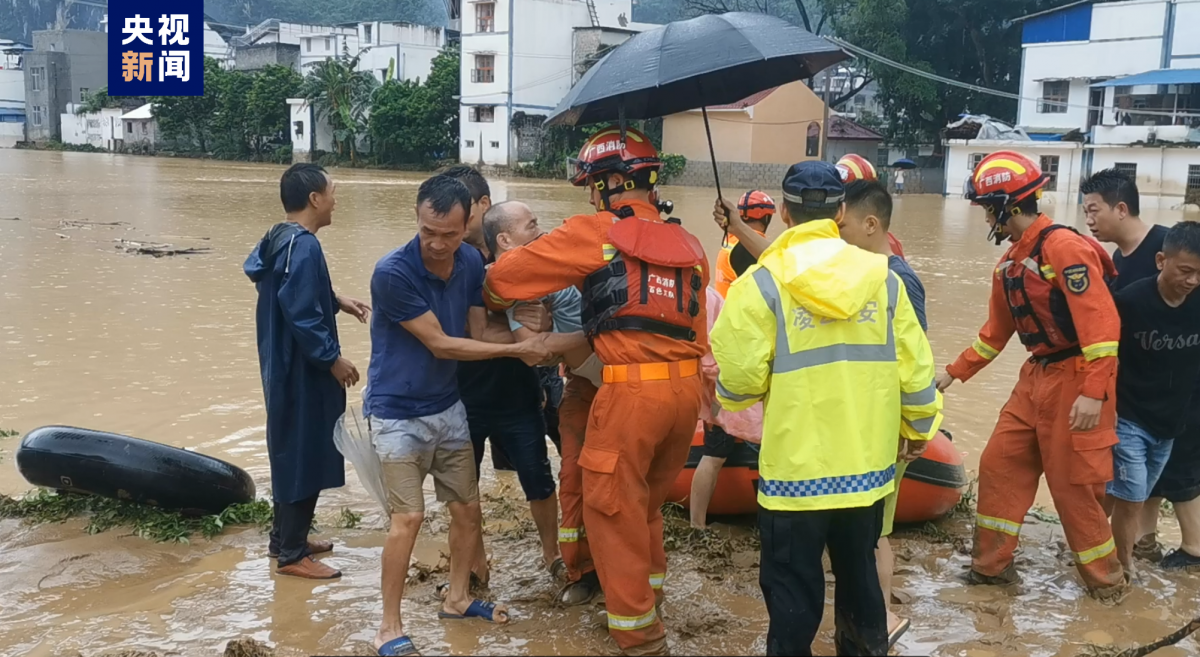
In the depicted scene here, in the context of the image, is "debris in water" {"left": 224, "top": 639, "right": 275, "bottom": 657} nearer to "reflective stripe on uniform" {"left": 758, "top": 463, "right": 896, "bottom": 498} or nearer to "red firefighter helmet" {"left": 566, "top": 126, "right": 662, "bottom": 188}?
"reflective stripe on uniform" {"left": 758, "top": 463, "right": 896, "bottom": 498}

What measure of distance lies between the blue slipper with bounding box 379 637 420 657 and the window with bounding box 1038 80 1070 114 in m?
41.5

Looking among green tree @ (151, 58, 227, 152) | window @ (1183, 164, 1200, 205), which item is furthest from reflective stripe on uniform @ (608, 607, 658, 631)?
green tree @ (151, 58, 227, 152)

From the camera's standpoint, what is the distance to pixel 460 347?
399cm

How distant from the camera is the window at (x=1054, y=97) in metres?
39.8

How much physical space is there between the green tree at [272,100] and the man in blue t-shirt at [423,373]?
5673cm

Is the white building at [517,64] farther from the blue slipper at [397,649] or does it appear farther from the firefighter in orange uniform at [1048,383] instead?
the blue slipper at [397,649]

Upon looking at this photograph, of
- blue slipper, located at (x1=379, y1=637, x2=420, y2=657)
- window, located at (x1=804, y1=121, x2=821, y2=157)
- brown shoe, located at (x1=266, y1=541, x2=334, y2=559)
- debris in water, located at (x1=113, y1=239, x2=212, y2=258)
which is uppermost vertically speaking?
window, located at (x1=804, y1=121, x2=821, y2=157)

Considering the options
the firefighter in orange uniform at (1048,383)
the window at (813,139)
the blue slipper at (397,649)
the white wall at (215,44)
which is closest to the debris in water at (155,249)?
the blue slipper at (397,649)

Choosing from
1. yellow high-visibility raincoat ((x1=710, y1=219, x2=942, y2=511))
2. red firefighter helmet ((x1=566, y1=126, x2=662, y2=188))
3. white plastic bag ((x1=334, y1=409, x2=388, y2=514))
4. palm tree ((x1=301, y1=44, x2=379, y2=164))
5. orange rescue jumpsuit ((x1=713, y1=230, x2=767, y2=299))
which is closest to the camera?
yellow high-visibility raincoat ((x1=710, y1=219, x2=942, y2=511))

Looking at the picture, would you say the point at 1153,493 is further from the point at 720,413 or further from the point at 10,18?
the point at 10,18

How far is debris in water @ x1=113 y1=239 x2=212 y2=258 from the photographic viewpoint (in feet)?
53.9

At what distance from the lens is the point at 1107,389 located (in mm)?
4273

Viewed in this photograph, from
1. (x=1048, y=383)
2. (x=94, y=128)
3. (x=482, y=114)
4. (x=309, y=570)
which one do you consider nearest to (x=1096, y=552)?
(x=1048, y=383)

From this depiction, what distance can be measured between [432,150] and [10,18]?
8300cm
